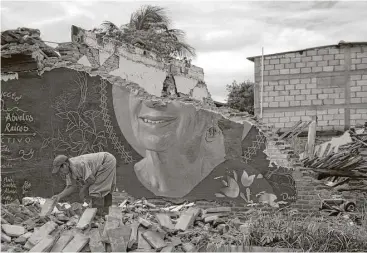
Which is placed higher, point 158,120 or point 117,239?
point 158,120

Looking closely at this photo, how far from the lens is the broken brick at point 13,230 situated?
9.45m

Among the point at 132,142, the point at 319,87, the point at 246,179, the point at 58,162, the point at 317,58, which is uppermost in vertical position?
the point at 317,58

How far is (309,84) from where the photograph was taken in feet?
61.2

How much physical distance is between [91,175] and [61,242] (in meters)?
1.94

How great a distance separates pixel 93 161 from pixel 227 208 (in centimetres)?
261

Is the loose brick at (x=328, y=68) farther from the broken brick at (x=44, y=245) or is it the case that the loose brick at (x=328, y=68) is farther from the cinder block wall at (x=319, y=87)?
the broken brick at (x=44, y=245)

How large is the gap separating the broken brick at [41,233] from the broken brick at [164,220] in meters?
1.67

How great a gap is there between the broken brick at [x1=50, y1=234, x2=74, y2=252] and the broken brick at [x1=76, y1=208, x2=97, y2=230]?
0.26 m

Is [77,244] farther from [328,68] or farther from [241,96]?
[241,96]

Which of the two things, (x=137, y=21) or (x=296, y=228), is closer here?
(x=296, y=228)

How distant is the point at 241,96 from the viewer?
3228cm

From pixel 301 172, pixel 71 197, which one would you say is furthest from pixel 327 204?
pixel 71 197

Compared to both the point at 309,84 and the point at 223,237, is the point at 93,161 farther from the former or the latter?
the point at 309,84

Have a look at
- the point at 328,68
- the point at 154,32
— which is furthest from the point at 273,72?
the point at 154,32
